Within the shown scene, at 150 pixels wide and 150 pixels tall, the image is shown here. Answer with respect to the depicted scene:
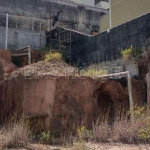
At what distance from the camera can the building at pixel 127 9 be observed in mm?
17578

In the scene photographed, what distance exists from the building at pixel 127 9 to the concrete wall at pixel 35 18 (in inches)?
121

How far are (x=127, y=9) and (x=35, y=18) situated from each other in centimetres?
697

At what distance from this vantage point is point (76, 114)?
31.0ft

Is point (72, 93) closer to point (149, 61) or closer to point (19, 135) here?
point (19, 135)

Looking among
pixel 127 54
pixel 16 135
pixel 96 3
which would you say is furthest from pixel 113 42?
pixel 96 3

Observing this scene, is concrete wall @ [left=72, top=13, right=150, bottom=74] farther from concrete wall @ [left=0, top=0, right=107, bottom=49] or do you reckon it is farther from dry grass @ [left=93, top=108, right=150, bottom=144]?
concrete wall @ [left=0, top=0, right=107, bottom=49]

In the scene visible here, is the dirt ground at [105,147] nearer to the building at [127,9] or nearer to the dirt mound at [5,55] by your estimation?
the dirt mound at [5,55]

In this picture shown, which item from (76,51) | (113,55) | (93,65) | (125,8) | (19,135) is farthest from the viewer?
(125,8)

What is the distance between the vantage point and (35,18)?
67.3ft

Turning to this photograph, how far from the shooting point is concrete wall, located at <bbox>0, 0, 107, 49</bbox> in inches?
754

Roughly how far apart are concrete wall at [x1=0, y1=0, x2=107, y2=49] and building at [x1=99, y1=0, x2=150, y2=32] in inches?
121

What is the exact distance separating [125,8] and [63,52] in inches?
251


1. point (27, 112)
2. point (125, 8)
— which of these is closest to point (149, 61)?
point (27, 112)

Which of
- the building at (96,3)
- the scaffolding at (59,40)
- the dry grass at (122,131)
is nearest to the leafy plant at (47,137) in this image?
the dry grass at (122,131)
